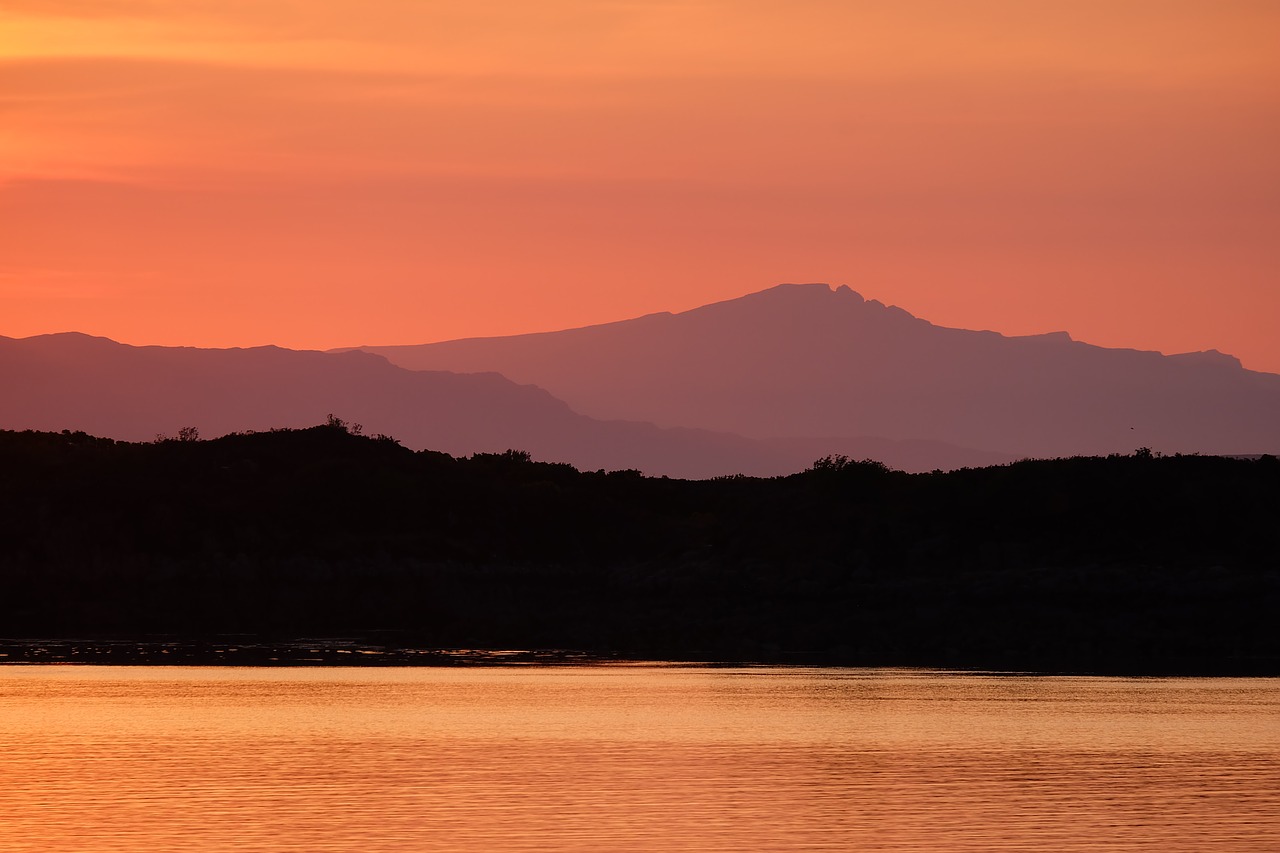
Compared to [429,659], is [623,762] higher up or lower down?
lower down

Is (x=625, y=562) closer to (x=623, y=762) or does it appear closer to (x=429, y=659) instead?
(x=429, y=659)

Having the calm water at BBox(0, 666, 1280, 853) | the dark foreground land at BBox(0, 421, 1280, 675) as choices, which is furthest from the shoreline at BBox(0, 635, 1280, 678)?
the calm water at BBox(0, 666, 1280, 853)

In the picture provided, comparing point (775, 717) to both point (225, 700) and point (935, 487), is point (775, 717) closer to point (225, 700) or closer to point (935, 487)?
point (225, 700)

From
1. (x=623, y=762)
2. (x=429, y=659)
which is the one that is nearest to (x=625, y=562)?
(x=429, y=659)

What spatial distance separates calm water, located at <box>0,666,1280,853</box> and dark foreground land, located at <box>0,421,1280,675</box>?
13.4 m

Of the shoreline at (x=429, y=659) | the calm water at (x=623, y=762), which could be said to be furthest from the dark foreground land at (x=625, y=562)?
the calm water at (x=623, y=762)

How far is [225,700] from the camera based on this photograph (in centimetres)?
5828

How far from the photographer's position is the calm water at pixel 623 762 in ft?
115

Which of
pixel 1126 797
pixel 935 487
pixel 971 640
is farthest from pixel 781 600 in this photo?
pixel 1126 797

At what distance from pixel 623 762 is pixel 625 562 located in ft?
176

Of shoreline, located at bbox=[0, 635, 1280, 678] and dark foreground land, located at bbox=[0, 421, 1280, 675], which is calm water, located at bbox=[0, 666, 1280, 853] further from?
dark foreground land, located at bbox=[0, 421, 1280, 675]

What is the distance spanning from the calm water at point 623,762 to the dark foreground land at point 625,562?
1340 cm

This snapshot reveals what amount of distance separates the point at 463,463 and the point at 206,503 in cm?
1805

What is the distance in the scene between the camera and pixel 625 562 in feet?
325
